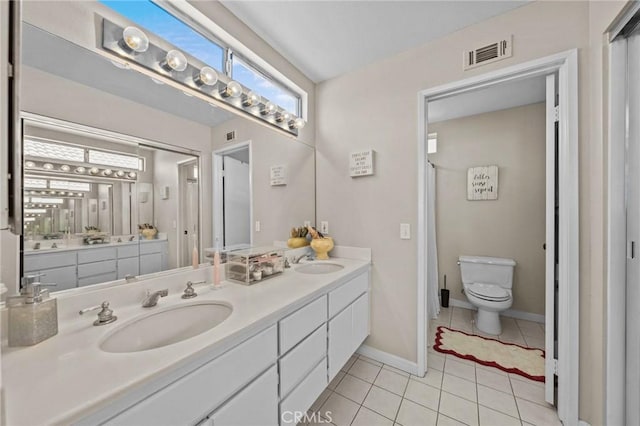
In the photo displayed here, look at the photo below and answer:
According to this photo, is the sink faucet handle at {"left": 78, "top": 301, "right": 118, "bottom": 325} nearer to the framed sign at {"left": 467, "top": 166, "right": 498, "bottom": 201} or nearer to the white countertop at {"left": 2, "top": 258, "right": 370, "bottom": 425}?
the white countertop at {"left": 2, "top": 258, "right": 370, "bottom": 425}

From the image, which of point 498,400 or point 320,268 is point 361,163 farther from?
point 498,400

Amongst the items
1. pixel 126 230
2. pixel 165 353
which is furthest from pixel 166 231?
pixel 165 353

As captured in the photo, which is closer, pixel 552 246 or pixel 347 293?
pixel 552 246

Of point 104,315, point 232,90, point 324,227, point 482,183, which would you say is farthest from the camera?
point 482,183

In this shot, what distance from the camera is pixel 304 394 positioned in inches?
49.9

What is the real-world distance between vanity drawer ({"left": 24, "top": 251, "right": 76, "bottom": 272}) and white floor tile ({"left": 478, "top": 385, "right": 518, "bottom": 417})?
7.83 ft

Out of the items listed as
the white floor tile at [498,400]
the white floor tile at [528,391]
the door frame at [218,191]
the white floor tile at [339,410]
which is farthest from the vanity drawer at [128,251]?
the white floor tile at [528,391]

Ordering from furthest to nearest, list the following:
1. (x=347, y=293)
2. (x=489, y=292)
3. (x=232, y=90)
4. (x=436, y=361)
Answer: (x=489, y=292) < (x=436, y=361) < (x=347, y=293) < (x=232, y=90)

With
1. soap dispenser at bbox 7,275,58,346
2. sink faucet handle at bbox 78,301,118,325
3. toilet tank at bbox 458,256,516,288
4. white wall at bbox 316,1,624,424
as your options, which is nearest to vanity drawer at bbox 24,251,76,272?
soap dispenser at bbox 7,275,58,346

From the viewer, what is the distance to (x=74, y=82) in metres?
0.99

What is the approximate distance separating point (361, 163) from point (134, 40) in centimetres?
158

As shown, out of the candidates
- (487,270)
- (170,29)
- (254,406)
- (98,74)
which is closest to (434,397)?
(254,406)

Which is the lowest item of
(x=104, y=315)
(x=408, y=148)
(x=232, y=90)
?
(x=104, y=315)

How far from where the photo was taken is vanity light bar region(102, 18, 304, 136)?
1077mm
